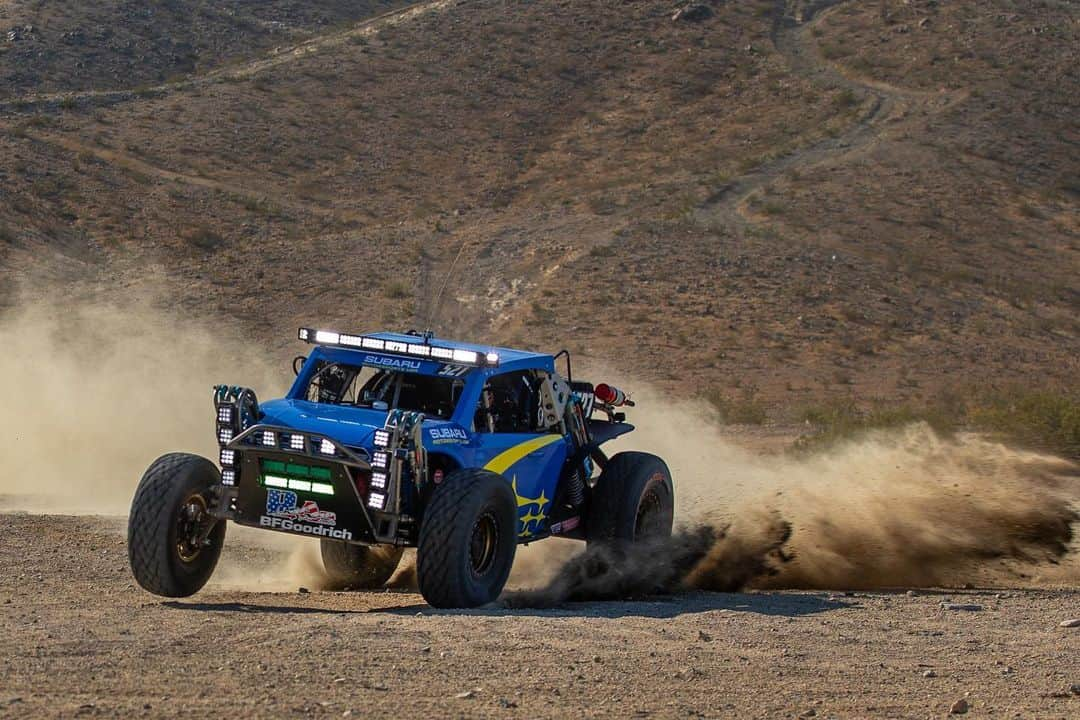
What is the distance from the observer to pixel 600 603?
10328 mm

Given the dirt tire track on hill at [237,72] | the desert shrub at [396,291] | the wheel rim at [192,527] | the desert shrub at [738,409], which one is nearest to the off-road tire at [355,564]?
the wheel rim at [192,527]

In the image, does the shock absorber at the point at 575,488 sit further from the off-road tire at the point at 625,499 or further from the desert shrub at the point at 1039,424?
the desert shrub at the point at 1039,424

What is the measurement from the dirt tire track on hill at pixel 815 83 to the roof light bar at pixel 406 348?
27099 mm

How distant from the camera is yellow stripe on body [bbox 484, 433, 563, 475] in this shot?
10.2 m

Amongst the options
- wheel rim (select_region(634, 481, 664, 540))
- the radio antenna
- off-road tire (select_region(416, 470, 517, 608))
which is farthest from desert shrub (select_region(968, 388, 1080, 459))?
the radio antenna

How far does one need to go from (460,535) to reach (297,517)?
1216mm

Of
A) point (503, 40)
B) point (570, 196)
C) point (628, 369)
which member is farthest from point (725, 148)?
point (628, 369)

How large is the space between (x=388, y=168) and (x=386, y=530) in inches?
1449

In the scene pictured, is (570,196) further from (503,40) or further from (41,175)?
(503,40)

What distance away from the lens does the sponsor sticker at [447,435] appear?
31.6 feet

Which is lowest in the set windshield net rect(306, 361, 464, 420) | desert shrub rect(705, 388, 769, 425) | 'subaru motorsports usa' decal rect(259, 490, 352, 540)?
'subaru motorsports usa' decal rect(259, 490, 352, 540)

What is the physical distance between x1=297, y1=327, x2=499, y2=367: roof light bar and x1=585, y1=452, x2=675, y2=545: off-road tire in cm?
145

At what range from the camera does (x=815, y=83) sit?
52.5m

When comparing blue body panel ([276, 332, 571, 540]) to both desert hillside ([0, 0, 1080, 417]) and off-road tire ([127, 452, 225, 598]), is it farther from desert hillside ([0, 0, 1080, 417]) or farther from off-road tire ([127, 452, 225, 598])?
desert hillside ([0, 0, 1080, 417])
